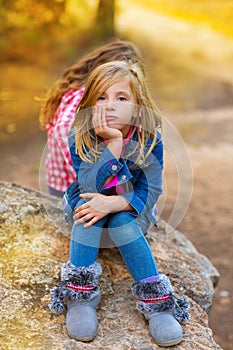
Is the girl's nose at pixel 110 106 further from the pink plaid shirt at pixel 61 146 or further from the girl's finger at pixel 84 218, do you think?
the pink plaid shirt at pixel 61 146

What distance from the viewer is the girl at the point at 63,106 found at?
3115 millimetres

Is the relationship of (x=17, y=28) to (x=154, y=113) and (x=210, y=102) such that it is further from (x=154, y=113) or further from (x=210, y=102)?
(x=154, y=113)

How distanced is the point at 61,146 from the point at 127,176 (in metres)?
1.01

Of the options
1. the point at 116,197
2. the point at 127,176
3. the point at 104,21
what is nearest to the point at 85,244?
the point at 116,197

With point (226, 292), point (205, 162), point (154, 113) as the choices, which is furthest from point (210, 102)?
point (154, 113)

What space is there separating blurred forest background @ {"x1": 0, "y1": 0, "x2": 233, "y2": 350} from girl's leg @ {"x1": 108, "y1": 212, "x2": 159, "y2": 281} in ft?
6.14

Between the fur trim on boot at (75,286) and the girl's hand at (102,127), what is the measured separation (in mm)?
548

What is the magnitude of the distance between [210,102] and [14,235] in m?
7.57

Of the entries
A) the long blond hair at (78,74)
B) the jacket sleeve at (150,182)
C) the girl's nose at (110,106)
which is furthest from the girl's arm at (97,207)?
the long blond hair at (78,74)

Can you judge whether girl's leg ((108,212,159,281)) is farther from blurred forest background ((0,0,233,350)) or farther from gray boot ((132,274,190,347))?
blurred forest background ((0,0,233,350))

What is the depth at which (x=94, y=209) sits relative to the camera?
209 centimetres

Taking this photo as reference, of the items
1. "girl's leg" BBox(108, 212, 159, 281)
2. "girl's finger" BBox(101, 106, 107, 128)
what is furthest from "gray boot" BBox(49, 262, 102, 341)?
"girl's finger" BBox(101, 106, 107, 128)

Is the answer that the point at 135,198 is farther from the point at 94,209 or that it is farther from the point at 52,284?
the point at 52,284

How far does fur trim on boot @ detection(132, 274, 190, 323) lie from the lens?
201cm
